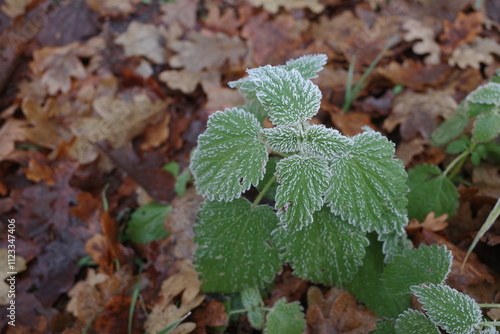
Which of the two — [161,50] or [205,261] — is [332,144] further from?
[161,50]

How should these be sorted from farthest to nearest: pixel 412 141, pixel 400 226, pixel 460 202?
pixel 412 141 < pixel 460 202 < pixel 400 226

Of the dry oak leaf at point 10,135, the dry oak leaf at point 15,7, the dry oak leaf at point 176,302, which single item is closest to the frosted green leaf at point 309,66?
the dry oak leaf at point 176,302

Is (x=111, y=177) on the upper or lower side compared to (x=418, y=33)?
lower

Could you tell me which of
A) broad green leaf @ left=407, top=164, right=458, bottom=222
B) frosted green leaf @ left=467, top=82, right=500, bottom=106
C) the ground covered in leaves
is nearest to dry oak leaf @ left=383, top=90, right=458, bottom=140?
the ground covered in leaves

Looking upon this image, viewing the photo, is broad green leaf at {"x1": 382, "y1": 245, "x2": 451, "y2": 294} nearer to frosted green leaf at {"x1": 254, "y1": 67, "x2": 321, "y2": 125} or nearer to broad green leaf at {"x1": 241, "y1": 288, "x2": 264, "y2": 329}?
broad green leaf at {"x1": 241, "y1": 288, "x2": 264, "y2": 329}

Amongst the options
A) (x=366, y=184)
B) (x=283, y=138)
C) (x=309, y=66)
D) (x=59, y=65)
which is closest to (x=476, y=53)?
(x=309, y=66)

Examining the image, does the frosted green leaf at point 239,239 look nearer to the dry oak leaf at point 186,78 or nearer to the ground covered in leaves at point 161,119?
the ground covered in leaves at point 161,119

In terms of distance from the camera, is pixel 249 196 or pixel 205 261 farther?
pixel 249 196

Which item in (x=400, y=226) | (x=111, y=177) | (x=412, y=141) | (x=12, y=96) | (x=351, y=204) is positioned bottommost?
(x=111, y=177)

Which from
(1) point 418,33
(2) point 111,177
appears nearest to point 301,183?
(2) point 111,177
